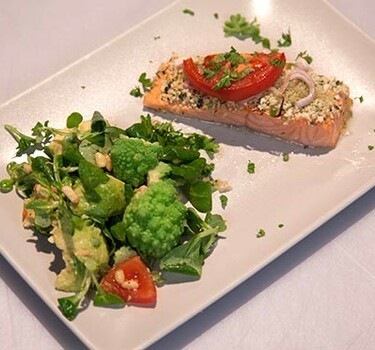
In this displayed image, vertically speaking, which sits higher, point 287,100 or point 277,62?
point 277,62

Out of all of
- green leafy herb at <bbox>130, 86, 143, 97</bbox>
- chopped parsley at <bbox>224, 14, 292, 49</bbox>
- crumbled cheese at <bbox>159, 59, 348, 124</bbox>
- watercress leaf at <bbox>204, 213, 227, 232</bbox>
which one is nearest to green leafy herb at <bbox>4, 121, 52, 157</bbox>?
green leafy herb at <bbox>130, 86, 143, 97</bbox>

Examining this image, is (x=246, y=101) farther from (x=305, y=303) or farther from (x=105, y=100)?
(x=305, y=303)

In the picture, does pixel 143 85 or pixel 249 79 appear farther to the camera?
pixel 143 85

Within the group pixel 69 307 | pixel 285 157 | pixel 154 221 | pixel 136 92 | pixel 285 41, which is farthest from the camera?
pixel 285 41

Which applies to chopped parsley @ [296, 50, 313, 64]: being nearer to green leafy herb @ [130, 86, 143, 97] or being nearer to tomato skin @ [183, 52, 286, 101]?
tomato skin @ [183, 52, 286, 101]

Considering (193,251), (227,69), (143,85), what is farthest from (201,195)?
(143,85)

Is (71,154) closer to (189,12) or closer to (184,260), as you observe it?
(184,260)

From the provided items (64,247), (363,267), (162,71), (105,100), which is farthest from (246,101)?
(64,247)
